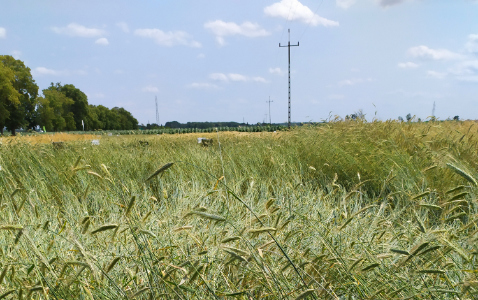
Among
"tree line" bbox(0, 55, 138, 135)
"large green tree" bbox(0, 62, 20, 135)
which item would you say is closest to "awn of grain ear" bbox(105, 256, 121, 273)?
"tree line" bbox(0, 55, 138, 135)

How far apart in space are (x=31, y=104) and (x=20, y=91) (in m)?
2.61

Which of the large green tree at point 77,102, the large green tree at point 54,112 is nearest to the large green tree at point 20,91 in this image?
the large green tree at point 54,112

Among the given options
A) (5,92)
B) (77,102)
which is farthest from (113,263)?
(77,102)

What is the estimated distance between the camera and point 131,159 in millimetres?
5387

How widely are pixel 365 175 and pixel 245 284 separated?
3427 mm

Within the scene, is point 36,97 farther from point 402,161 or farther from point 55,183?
point 402,161

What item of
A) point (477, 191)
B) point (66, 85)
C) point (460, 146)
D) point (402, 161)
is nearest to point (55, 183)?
point (402, 161)

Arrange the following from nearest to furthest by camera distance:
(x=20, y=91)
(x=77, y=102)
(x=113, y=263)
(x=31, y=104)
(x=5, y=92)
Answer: (x=113, y=263)
(x=5, y=92)
(x=20, y=91)
(x=31, y=104)
(x=77, y=102)

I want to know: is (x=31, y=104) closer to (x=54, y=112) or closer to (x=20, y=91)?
(x=20, y=91)

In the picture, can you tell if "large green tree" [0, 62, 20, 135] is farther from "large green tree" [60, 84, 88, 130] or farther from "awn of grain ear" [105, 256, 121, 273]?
"awn of grain ear" [105, 256, 121, 273]

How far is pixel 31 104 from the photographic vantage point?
40688mm

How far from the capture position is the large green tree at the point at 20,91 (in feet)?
119

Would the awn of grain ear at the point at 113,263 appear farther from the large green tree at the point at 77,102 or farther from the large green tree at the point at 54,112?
the large green tree at the point at 77,102

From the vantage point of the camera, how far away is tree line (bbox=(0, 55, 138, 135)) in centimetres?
3259
